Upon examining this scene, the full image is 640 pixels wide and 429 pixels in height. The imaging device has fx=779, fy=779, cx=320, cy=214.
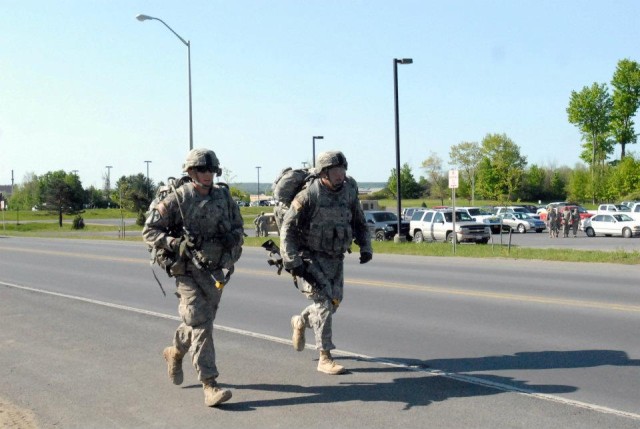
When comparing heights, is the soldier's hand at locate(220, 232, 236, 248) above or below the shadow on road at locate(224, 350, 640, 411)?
above

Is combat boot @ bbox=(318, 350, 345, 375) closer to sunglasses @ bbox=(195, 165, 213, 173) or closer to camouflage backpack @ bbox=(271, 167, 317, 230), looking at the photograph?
camouflage backpack @ bbox=(271, 167, 317, 230)

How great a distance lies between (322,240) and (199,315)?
1.39 meters

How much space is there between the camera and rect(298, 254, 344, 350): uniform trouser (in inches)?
263

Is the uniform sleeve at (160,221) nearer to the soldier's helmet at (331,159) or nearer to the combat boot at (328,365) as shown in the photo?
the soldier's helmet at (331,159)

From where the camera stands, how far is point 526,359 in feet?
23.4

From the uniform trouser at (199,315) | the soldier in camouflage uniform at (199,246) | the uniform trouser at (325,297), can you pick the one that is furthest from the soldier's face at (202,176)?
the uniform trouser at (325,297)

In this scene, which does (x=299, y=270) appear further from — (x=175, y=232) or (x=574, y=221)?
(x=574, y=221)

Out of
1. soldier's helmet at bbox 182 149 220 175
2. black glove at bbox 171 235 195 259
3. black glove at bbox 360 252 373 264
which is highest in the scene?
soldier's helmet at bbox 182 149 220 175

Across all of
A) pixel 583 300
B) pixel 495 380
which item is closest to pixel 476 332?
pixel 495 380

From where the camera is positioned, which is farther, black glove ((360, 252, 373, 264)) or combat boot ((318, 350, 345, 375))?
black glove ((360, 252, 373, 264))

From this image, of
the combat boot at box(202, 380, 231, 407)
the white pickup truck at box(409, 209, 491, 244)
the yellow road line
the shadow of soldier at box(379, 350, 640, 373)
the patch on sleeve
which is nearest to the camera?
the combat boot at box(202, 380, 231, 407)

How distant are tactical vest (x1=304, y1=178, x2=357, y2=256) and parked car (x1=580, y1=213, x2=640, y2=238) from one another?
103 ft

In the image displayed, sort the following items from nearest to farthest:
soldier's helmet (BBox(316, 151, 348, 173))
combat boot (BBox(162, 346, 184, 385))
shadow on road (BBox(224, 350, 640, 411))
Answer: shadow on road (BBox(224, 350, 640, 411)) → combat boot (BBox(162, 346, 184, 385)) → soldier's helmet (BBox(316, 151, 348, 173))


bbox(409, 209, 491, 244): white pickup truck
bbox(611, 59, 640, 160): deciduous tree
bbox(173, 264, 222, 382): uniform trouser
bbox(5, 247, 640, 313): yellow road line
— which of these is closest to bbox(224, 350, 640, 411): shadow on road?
bbox(173, 264, 222, 382): uniform trouser
